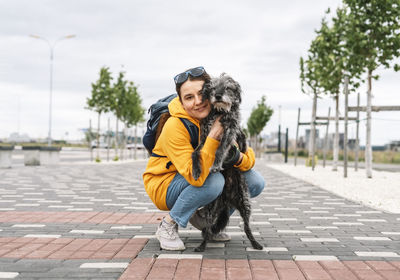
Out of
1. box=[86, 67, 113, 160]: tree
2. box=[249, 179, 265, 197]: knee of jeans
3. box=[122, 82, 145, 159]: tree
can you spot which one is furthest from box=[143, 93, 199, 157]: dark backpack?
box=[122, 82, 145, 159]: tree

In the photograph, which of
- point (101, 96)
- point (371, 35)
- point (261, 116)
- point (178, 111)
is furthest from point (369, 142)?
point (261, 116)

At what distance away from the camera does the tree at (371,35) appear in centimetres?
1375

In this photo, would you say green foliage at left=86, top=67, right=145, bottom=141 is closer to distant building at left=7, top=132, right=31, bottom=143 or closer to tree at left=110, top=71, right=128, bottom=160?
tree at left=110, top=71, right=128, bottom=160

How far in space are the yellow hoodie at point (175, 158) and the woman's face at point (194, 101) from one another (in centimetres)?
8

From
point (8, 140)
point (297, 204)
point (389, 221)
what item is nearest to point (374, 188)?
point (297, 204)

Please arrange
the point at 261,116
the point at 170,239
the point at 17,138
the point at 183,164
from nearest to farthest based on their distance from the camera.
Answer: the point at 183,164
the point at 170,239
the point at 261,116
the point at 17,138

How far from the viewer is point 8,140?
62750mm

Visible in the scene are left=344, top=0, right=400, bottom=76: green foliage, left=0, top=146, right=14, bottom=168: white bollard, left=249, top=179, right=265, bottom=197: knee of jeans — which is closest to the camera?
left=249, top=179, right=265, bottom=197: knee of jeans

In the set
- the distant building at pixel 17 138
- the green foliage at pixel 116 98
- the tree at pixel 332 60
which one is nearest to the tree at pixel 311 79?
the tree at pixel 332 60

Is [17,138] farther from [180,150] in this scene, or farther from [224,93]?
[224,93]

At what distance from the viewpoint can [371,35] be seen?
1421 cm

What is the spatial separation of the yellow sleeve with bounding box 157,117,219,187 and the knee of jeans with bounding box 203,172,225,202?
0.09 m

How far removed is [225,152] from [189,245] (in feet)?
4.12

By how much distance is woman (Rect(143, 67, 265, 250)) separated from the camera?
3814mm
